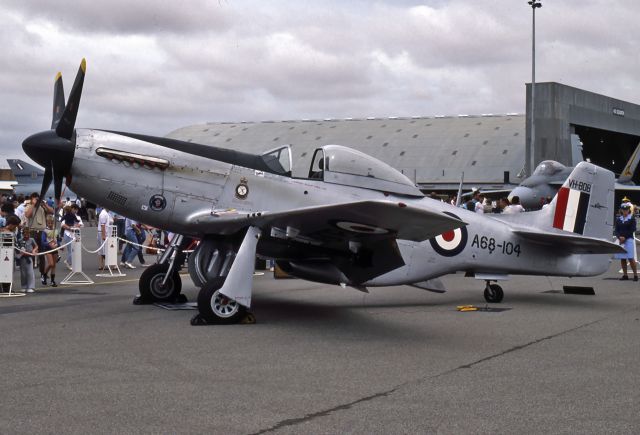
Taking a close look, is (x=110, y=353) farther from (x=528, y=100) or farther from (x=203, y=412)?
(x=528, y=100)

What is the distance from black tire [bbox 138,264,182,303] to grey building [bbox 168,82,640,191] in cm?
3449

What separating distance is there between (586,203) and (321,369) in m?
7.89

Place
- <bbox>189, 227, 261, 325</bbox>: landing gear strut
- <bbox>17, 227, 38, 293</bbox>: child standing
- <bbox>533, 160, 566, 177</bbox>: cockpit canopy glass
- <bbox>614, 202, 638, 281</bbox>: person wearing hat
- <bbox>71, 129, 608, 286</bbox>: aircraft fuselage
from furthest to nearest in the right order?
<bbox>533, 160, 566, 177</bbox>: cockpit canopy glass
<bbox>614, 202, 638, 281</bbox>: person wearing hat
<bbox>17, 227, 38, 293</bbox>: child standing
<bbox>71, 129, 608, 286</bbox>: aircraft fuselage
<bbox>189, 227, 261, 325</bbox>: landing gear strut

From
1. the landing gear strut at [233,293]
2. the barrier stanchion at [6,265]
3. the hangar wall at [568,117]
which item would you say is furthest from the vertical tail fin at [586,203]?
the hangar wall at [568,117]

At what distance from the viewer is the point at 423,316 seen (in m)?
10.5

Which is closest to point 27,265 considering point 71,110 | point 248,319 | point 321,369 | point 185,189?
point 71,110

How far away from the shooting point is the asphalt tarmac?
4957mm

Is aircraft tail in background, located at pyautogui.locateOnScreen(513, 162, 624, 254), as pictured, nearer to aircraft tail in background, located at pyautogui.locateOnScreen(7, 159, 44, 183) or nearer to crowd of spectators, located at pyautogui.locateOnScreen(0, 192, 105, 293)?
crowd of spectators, located at pyautogui.locateOnScreen(0, 192, 105, 293)

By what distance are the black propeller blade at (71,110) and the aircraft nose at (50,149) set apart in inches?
3.9

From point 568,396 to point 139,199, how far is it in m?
A: 6.25

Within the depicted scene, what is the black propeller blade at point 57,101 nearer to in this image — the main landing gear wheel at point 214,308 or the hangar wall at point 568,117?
Result: the main landing gear wheel at point 214,308

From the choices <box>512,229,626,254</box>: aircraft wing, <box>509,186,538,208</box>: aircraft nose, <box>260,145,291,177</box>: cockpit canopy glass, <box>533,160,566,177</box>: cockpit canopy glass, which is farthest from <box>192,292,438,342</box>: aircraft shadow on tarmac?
<box>533,160,566,177</box>: cockpit canopy glass

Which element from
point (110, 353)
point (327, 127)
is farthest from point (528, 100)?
point (110, 353)

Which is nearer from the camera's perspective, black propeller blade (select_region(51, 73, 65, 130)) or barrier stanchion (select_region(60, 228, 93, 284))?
black propeller blade (select_region(51, 73, 65, 130))
